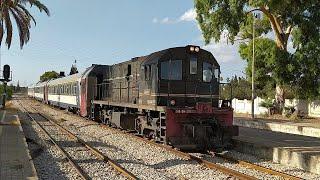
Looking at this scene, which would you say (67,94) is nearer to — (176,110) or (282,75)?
(282,75)

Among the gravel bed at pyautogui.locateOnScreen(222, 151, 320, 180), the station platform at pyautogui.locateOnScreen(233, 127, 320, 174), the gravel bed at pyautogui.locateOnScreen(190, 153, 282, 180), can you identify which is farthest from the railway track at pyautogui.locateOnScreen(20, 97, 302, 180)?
the station platform at pyautogui.locateOnScreen(233, 127, 320, 174)

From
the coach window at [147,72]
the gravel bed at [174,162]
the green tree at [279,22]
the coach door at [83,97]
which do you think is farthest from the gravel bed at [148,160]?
the green tree at [279,22]

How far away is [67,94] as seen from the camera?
3641cm

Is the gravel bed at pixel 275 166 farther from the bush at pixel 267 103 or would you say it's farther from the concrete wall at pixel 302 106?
the bush at pixel 267 103

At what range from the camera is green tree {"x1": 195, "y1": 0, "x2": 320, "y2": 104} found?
111 feet

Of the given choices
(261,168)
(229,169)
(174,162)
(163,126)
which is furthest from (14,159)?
(261,168)

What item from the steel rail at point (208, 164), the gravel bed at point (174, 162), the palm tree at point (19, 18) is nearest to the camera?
the steel rail at point (208, 164)

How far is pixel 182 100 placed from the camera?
16078mm

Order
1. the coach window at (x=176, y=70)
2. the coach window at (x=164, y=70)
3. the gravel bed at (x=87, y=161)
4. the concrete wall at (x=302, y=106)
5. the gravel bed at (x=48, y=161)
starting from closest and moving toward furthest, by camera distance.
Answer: the gravel bed at (x=48, y=161) < the gravel bed at (x=87, y=161) < the coach window at (x=164, y=70) < the coach window at (x=176, y=70) < the concrete wall at (x=302, y=106)

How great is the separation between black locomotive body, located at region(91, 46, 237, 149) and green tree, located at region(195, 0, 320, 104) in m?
16.9

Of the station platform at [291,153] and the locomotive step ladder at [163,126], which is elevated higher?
the locomotive step ladder at [163,126]

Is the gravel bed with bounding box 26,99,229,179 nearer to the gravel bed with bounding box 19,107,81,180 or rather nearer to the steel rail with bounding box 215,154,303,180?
the steel rail with bounding box 215,154,303,180

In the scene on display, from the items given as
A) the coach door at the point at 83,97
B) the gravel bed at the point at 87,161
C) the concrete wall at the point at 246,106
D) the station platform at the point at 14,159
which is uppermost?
the coach door at the point at 83,97

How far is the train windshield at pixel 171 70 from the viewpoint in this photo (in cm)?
1587
